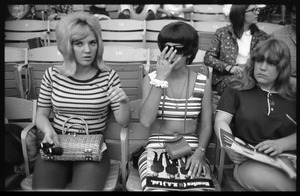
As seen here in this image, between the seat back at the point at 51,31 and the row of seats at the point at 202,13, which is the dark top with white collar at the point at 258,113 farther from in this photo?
the seat back at the point at 51,31

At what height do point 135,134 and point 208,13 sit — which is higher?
point 208,13

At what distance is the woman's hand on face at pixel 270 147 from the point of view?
138cm

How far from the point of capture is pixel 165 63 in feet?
4.81

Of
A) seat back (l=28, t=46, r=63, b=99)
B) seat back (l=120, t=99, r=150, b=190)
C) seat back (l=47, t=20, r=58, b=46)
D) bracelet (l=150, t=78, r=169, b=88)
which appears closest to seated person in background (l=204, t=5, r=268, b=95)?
seat back (l=120, t=99, r=150, b=190)

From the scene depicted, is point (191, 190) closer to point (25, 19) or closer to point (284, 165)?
point (284, 165)

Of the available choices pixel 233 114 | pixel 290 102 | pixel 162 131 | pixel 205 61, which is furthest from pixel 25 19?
pixel 290 102

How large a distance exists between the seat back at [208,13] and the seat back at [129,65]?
5.22 feet

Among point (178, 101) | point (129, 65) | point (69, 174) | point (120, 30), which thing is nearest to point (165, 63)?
point (178, 101)

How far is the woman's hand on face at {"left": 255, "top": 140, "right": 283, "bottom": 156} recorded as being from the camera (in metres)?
1.38

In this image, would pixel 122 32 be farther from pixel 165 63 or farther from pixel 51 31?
pixel 165 63

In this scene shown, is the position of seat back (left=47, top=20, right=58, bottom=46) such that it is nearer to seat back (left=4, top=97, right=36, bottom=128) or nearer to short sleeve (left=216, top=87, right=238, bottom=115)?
seat back (left=4, top=97, right=36, bottom=128)

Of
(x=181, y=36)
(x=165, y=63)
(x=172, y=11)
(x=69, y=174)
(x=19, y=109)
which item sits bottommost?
(x=69, y=174)

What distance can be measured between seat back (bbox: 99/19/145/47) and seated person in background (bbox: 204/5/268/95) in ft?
3.67

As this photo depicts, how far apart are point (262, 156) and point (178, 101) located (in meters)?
0.52
